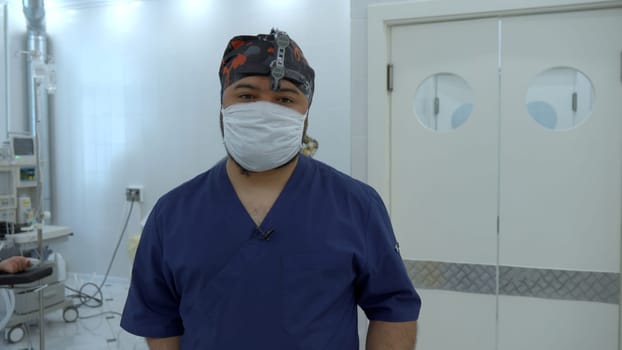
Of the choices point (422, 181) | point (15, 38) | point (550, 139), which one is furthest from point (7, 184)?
point (550, 139)

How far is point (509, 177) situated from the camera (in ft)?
7.14

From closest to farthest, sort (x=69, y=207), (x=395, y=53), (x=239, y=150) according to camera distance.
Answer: (x=239, y=150), (x=395, y=53), (x=69, y=207)

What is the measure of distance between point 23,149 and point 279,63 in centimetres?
319

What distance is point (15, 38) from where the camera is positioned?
4.11 meters

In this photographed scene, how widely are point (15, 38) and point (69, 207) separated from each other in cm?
153

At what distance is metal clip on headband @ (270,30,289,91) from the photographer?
94cm

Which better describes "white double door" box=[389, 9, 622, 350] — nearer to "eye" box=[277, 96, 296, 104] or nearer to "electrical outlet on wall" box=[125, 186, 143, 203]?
"eye" box=[277, 96, 296, 104]

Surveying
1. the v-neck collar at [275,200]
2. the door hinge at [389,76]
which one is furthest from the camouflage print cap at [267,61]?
the door hinge at [389,76]

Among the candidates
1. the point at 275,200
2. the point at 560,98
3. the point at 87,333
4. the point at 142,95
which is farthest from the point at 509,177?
the point at 142,95

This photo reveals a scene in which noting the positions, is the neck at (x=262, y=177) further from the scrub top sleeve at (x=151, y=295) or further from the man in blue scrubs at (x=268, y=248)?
the scrub top sleeve at (x=151, y=295)

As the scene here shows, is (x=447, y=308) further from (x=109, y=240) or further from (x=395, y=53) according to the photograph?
(x=109, y=240)

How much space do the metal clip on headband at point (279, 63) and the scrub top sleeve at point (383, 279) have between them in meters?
0.32

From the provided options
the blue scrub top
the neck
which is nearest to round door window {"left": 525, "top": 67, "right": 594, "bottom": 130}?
the blue scrub top

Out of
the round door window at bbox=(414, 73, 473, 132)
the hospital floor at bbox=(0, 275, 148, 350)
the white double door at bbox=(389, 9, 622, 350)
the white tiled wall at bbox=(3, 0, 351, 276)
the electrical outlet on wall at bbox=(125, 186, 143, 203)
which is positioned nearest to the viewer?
the white double door at bbox=(389, 9, 622, 350)
